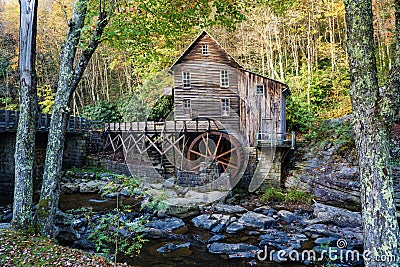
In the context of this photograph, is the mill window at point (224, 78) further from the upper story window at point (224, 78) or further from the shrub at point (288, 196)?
the shrub at point (288, 196)

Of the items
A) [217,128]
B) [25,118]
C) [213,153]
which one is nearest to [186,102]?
[217,128]

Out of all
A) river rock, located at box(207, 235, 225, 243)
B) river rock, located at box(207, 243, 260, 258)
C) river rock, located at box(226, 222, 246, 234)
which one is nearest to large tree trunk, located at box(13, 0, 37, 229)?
river rock, located at box(207, 243, 260, 258)

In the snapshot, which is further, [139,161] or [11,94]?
[11,94]

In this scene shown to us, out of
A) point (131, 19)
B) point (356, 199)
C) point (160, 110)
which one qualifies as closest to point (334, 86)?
point (356, 199)

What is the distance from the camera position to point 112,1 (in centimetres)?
494

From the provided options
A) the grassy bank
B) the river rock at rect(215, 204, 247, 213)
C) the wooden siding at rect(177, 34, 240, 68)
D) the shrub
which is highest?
the wooden siding at rect(177, 34, 240, 68)

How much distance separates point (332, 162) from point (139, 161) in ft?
33.6

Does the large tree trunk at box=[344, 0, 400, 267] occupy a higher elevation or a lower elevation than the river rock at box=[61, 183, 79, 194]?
higher

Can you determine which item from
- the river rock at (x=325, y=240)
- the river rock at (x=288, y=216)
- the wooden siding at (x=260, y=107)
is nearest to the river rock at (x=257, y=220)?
the river rock at (x=288, y=216)

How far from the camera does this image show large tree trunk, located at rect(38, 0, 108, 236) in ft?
16.5

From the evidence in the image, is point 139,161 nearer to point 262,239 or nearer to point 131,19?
point 262,239

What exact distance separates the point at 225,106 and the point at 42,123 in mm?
10356

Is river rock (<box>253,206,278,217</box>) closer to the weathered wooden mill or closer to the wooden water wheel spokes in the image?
the weathered wooden mill

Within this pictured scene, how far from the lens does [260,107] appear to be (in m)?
14.9
